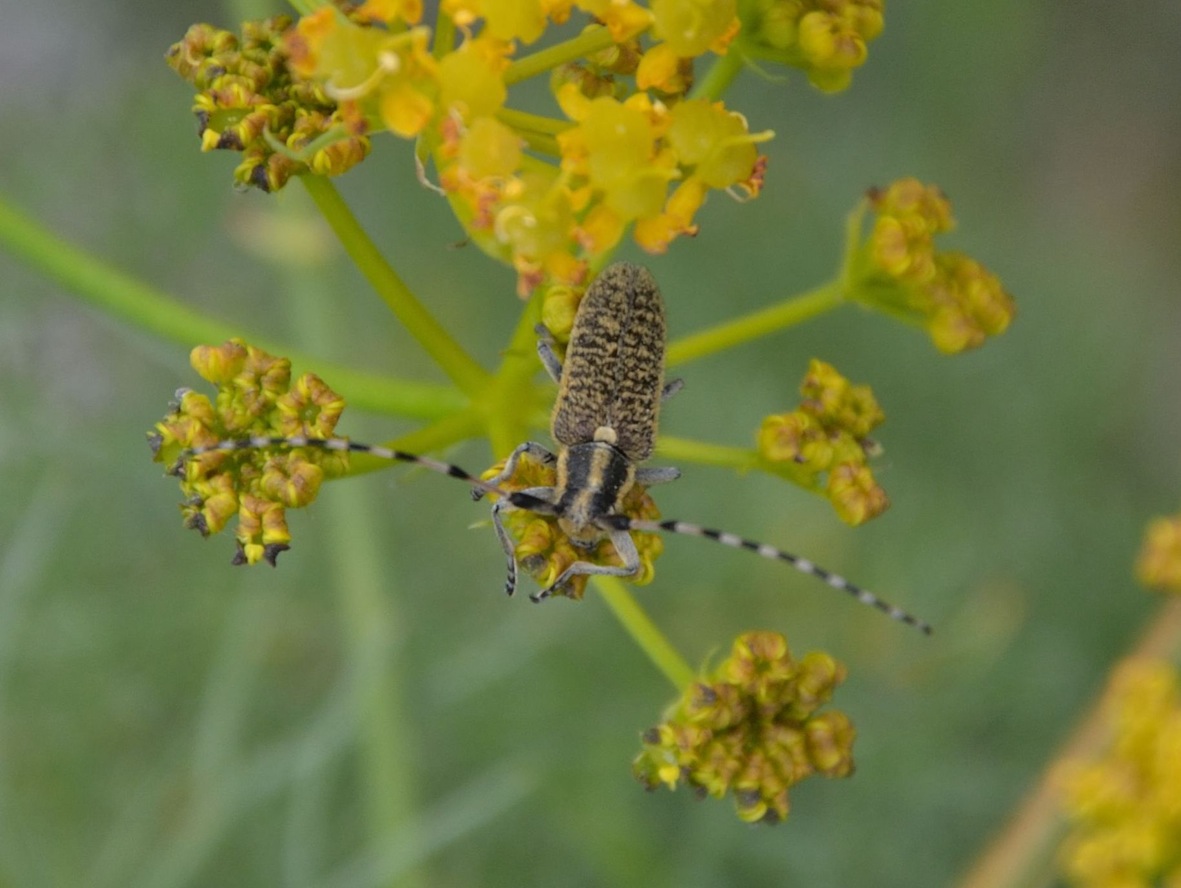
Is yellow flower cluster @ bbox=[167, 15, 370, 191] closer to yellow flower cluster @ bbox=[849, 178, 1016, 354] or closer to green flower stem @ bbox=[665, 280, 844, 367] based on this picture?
green flower stem @ bbox=[665, 280, 844, 367]

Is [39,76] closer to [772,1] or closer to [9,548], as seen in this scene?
[9,548]

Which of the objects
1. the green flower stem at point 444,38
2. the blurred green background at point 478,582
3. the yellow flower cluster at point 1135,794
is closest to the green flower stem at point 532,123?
the green flower stem at point 444,38

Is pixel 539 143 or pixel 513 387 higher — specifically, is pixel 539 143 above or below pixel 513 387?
above

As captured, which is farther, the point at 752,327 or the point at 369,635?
the point at 369,635

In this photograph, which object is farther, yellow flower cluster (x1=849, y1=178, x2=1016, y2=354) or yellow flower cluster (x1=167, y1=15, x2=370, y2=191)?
yellow flower cluster (x1=849, y1=178, x2=1016, y2=354)

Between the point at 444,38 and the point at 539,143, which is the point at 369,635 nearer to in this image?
the point at 539,143

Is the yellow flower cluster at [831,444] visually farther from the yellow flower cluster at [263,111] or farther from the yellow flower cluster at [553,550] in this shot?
the yellow flower cluster at [263,111]

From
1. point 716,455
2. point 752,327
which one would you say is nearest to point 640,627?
point 716,455

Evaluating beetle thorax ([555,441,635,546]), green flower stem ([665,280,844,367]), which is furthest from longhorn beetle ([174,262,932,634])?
green flower stem ([665,280,844,367])
